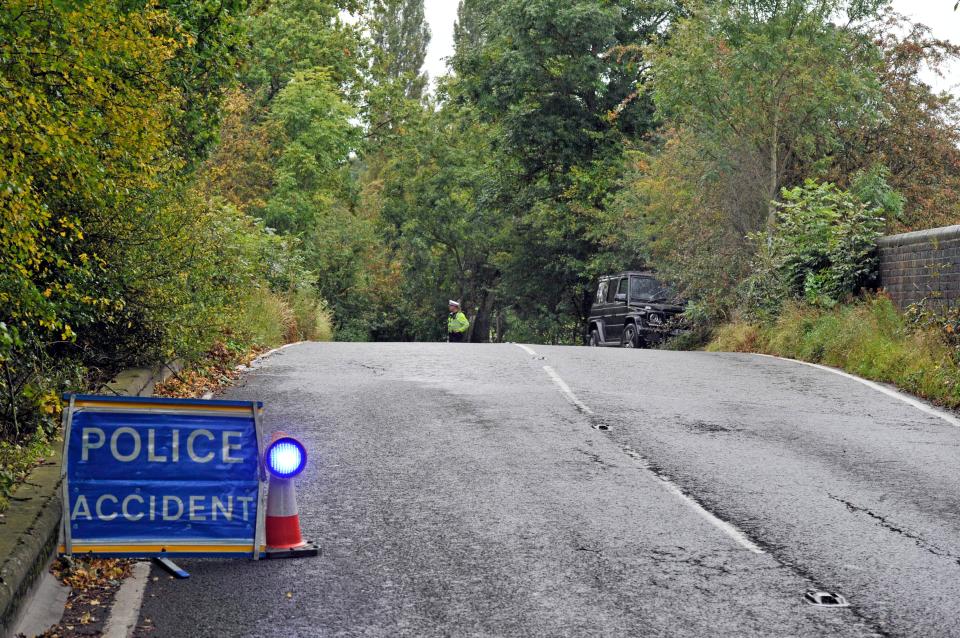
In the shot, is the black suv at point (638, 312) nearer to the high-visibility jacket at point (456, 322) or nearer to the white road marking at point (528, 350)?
the high-visibility jacket at point (456, 322)

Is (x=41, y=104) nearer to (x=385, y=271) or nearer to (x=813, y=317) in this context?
(x=813, y=317)

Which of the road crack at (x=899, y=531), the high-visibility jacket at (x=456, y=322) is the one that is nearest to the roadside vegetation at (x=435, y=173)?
the high-visibility jacket at (x=456, y=322)

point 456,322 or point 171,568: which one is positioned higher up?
point 456,322

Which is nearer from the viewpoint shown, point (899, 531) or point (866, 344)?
point (899, 531)

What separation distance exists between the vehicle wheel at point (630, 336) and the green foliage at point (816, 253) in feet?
11.1

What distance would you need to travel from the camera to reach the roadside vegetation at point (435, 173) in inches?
327

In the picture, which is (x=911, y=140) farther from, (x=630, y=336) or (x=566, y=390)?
(x=566, y=390)

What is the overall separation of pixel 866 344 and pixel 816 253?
15.3 ft

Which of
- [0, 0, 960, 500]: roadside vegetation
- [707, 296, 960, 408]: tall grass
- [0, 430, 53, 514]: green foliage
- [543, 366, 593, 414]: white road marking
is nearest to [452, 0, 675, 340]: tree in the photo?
[0, 0, 960, 500]: roadside vegetation

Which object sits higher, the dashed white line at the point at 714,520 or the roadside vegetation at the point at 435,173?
the roadside vegetation at the point at 435,173

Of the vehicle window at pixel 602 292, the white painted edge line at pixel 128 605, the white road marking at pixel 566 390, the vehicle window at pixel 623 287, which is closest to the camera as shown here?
the white painted edge line at pixel 128 605

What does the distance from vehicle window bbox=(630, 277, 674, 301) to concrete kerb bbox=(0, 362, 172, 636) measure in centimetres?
2147

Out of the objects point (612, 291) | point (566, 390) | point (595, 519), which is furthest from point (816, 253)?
point (595, 519)

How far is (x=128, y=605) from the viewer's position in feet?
19.7
